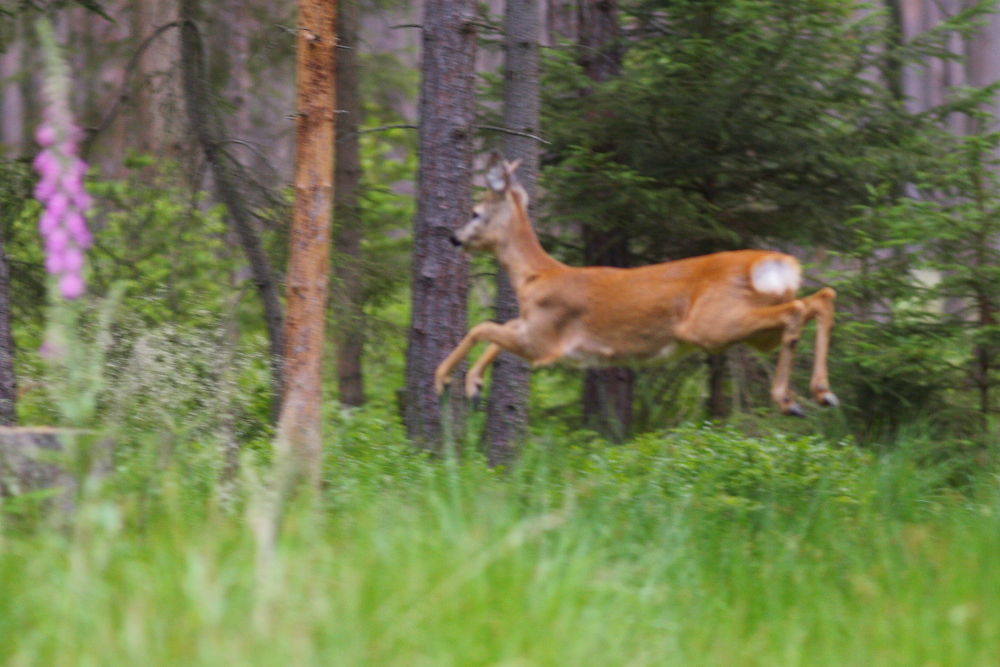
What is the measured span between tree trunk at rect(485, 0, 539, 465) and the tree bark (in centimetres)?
273

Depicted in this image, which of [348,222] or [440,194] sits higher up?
Result: [348,222]

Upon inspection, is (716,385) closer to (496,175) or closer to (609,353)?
(609,353)

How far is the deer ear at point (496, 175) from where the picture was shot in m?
7.42

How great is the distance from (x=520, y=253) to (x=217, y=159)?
4.03 metres

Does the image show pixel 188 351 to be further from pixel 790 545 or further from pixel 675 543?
pixel 790 545

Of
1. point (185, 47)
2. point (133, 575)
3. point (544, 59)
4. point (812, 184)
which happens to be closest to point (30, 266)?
point (185, 47)

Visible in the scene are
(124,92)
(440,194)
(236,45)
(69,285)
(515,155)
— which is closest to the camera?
(69,285)

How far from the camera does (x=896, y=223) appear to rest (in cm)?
865

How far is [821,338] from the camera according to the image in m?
6.20

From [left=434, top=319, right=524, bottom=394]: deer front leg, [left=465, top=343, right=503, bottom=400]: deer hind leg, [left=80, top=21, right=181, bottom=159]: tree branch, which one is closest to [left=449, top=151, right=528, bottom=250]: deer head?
[left=434, top=319, right=524, bottom=394]: deer front leg

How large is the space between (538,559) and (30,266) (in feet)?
23.2

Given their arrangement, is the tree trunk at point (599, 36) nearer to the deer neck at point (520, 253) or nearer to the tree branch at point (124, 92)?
the tree branch at point (124, 92)

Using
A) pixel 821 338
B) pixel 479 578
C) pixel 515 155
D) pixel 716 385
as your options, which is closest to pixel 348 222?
pixel 515 155

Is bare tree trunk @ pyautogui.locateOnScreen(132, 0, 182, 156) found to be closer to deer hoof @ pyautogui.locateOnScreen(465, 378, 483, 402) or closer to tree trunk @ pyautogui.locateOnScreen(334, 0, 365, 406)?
tree trunk @ pyautogui.locateOnScreen(334, 0, 365, 406)
